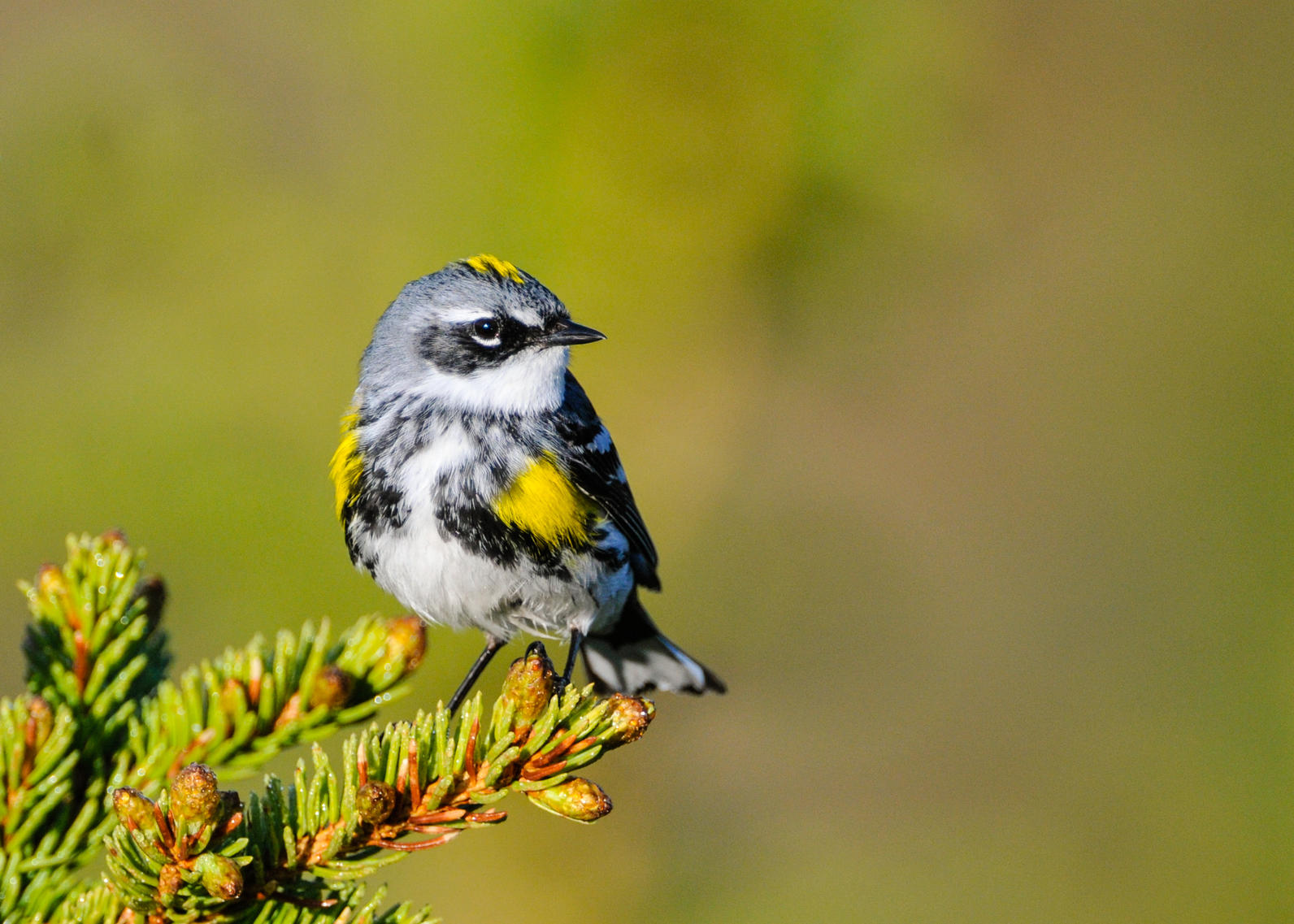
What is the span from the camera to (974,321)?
255 inches

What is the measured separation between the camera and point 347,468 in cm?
315

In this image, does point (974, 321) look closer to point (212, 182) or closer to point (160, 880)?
point (212, 182)

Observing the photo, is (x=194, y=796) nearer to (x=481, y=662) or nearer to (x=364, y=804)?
(x=364, y=804)

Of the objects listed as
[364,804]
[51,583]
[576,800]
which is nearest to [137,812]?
[364,804]

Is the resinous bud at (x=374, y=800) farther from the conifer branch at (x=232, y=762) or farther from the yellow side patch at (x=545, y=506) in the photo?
the yellow side patch at (x=545, y=506)

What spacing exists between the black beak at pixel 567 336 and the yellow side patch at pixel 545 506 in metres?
0.39

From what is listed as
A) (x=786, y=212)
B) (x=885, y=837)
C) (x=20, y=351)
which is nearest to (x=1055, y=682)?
(x=885, y=837)

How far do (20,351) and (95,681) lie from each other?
377cm

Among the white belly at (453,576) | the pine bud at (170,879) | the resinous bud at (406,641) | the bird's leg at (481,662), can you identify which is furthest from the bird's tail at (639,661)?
the pine bud at (170,879)

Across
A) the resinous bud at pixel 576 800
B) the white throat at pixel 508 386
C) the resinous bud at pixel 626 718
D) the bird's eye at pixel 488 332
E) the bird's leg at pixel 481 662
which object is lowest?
the bird's leg at pixel 481 662

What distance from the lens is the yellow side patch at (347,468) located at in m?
3.11

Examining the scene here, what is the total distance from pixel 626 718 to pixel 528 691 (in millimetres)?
189

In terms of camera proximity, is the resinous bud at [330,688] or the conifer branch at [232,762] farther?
the resinous bud at [330,688]

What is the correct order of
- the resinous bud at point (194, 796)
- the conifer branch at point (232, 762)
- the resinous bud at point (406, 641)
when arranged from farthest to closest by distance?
the resinous bud at point (406, 641) → the conifer branch at point (232, 762) → the resinous bud at point (194, 796)
